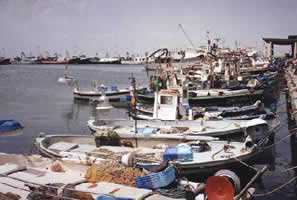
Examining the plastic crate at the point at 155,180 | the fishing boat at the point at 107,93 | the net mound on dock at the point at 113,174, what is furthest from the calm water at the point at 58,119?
the net mound on dock at the point at 113,174

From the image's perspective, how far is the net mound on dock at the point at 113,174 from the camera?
9938 millimetres

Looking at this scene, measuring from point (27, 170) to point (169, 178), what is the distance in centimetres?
537

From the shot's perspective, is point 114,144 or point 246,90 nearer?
point 114,144

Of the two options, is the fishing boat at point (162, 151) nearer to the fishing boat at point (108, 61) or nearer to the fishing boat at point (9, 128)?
the fishing boat at point (9, 128)

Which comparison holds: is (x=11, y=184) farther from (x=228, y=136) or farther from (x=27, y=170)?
(x=228, y=136)

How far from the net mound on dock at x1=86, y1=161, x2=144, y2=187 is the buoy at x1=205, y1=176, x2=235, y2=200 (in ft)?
9.22

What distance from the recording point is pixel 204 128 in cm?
1678

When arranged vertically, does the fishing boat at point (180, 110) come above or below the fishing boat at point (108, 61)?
below

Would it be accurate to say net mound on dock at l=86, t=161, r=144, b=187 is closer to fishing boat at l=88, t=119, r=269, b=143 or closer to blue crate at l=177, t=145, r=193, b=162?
blue crate at l=177, t=145, r=193, b=162

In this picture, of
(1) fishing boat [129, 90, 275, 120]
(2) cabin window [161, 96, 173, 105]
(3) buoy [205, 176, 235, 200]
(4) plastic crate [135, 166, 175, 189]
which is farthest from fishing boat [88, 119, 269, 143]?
(3) buoy [205, 176, 235, 200]

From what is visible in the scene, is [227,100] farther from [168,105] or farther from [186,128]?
[186,128]

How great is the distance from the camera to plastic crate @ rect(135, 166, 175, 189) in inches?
373

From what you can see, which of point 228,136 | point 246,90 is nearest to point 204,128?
point 228,136

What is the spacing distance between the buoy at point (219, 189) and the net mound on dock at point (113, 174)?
2811mm
